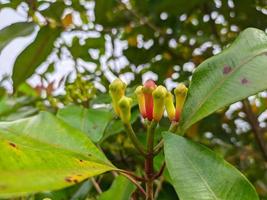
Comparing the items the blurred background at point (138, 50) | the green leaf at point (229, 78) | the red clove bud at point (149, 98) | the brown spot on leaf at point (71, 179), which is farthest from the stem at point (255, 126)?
the brown spot on leaf at point (71, 179)

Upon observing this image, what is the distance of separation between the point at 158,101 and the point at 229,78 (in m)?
0.15

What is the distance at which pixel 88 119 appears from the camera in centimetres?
108

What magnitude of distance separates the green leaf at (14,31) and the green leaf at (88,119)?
408 millimetres

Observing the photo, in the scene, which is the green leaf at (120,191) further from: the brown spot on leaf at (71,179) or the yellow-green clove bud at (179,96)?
the brown spot on leaf at (71,179)

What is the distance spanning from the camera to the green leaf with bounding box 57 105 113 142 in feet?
3.37

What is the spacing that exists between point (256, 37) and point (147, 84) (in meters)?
0.21

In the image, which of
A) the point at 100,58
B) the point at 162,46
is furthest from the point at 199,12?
the point at 100,58

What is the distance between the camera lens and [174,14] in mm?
1648

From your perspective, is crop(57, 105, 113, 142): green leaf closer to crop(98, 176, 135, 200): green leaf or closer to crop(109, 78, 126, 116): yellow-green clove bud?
crop(98, 176, 135, 200): green leaf

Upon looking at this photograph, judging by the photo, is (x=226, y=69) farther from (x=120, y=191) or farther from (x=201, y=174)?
(x=120, y=191)

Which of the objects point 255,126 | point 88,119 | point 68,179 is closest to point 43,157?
point 68,179

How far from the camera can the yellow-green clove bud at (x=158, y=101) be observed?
0.73 m

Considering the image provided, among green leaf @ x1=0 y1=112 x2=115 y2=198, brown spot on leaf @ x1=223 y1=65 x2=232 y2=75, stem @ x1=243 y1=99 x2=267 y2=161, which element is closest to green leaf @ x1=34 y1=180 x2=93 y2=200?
green leaf @ x1=0 y1=112 x2=115 y2=198

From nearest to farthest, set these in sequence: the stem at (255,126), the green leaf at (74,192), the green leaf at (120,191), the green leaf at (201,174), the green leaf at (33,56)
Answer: the green leaf at (201,174) → the green leaf at (120,191) → the green leaf at (74,192) → the green leaf at (33,56) → the stem at (255,126)
